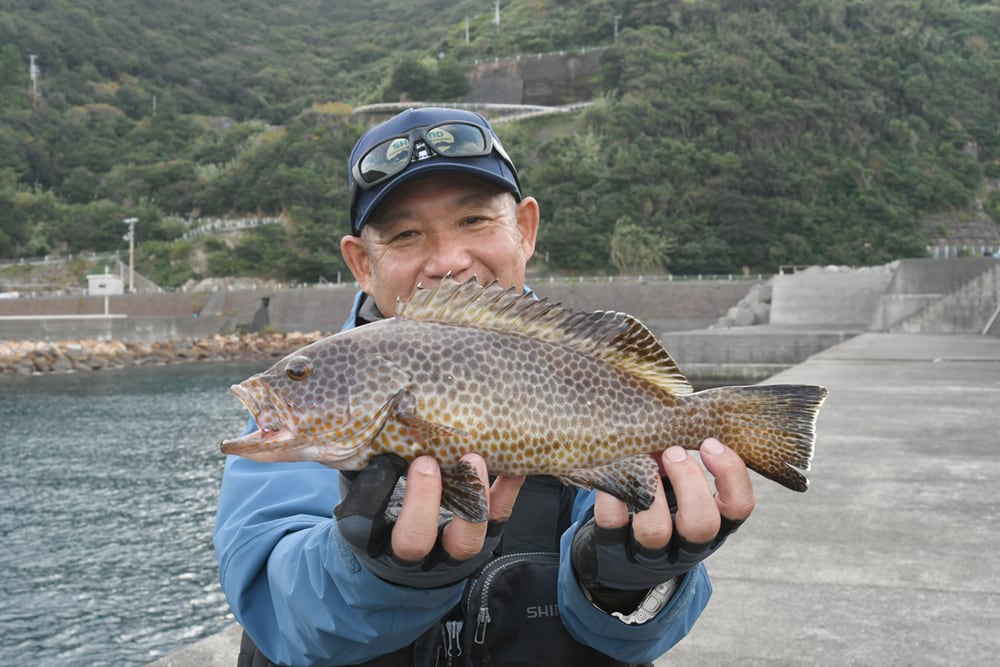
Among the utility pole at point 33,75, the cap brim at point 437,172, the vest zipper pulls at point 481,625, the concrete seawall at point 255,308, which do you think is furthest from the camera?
the utility pole at point 33,75

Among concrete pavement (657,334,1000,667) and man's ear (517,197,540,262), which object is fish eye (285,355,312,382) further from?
concrete pavement (657,334,1000,667)

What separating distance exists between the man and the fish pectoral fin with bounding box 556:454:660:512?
34 millimetres

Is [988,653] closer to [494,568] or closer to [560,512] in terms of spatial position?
[560,512]

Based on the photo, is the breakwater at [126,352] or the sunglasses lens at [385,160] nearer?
the sunglasses lens at [385,160]

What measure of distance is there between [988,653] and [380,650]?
7.83ft

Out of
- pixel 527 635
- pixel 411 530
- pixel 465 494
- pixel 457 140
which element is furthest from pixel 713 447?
pixel 457 140

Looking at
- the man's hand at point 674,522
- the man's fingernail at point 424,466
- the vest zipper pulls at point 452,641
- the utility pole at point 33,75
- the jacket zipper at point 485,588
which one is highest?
the utility pole at point 33,75

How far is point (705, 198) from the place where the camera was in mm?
68875

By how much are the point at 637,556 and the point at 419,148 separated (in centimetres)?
137

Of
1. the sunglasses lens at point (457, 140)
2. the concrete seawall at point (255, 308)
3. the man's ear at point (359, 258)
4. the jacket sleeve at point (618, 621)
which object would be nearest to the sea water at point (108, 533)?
the man's ear at point (359, 258)

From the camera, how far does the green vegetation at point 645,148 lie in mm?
66875

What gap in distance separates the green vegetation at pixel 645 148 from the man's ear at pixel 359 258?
62173mm

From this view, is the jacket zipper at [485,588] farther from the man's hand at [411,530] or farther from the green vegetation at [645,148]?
the green vegetation at [645,148]

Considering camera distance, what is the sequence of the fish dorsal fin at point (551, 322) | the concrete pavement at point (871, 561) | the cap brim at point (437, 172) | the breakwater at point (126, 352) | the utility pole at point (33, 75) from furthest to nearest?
1. the utility pole at point (33, 75)
2. the breakwater at point (126, 352)
3. the concrete pavement at point (871, 561)
4. the cap brim at point (437, 172)
5. the fish dorsal fin at point (551, 322)
